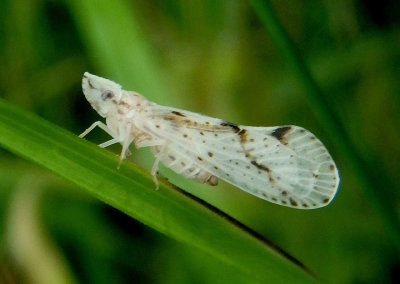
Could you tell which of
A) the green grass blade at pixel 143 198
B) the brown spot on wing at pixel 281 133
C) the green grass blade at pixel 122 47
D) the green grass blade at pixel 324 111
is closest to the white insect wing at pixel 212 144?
the brown spot on wing at pixel 281 133

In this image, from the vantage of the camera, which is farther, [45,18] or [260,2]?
[45,18]

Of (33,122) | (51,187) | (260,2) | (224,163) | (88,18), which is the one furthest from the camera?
(51,187)

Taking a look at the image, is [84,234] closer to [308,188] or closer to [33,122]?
[308,188]

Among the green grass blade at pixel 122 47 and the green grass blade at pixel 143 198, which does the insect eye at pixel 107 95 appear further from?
the green grass blade at pixel 143 198

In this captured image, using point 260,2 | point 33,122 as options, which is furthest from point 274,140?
point 33,122

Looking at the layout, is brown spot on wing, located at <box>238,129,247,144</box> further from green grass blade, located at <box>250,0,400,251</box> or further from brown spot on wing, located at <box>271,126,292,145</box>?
green grass blade, located at <box>250,0,400,251</box>

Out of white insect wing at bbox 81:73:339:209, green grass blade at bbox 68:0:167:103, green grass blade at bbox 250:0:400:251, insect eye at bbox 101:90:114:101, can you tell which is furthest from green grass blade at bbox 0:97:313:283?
green grass blade at bbox 68:0:167:103
